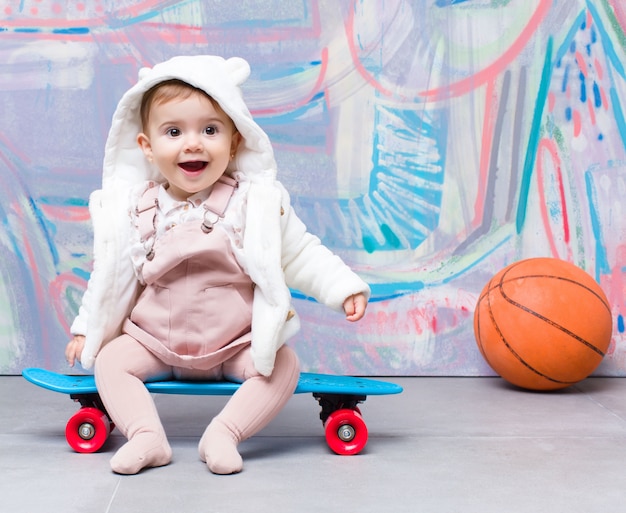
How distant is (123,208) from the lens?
225cm

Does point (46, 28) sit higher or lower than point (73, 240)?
higher

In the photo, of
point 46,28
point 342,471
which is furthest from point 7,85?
point 342,471

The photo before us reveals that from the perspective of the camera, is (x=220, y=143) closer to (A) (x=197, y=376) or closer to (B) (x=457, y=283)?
(A) (x=197, y=376)

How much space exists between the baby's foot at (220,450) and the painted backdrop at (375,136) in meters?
1.11

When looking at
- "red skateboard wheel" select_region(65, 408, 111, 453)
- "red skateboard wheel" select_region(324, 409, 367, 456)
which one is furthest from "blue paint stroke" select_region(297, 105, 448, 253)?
"red skateboard wheel" select_region(65, 408, 111, 453)

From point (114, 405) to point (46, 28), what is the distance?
5.07 ft

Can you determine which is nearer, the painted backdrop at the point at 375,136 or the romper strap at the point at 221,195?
the romper strap at the point at 221,195

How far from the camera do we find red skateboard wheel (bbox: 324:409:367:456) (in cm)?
215

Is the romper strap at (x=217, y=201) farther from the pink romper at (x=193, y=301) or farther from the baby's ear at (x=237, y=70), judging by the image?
the baby's ear at (x=237, y=70)

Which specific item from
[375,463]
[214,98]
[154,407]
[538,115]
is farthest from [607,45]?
[154,407]

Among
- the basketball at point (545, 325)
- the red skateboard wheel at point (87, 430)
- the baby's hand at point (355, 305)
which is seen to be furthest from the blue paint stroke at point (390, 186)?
the red skateboard wheel at point (87, 430)

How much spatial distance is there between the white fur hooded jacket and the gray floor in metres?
0.27

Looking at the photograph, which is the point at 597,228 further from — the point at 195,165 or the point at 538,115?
the point at 195,165

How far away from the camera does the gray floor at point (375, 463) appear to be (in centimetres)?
176
